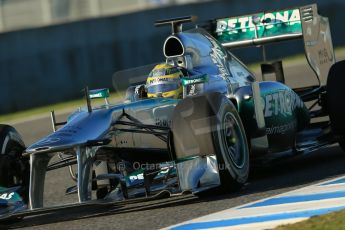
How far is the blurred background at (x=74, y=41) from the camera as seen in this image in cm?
2098

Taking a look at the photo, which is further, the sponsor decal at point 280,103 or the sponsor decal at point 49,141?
the sponsor decal at point 280,103

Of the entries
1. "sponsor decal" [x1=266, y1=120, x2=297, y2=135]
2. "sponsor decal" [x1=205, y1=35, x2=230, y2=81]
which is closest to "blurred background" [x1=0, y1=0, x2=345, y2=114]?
"sponsor decal" [x1=205, y1=35, x2=230, y2=81]

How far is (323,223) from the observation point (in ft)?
21.3

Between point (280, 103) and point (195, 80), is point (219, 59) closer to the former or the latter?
point (280, 103)

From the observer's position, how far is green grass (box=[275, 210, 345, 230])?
6.35 m

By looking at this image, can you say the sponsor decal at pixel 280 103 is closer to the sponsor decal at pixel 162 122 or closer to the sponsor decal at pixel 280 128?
the sponsor decal at pixel 280 128

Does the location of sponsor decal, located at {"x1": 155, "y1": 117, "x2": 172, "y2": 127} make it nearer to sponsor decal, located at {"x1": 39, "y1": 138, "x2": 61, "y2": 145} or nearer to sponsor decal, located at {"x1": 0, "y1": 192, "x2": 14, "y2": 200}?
sponsor decal, located at {"x1": 39, "y1": 138, "x2": 61, "y2": 145}

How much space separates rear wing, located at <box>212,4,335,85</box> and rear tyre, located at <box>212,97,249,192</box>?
280cm

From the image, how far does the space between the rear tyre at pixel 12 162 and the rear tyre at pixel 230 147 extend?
5.65ft

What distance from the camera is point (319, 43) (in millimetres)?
11461

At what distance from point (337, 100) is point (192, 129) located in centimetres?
213

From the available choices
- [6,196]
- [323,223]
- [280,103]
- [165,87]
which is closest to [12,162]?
[6,196]

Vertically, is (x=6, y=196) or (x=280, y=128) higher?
(x=280, y=128)

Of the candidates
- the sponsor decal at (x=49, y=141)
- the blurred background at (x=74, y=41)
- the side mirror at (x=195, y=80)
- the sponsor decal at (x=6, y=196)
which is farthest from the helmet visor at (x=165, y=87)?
the blurred background at (x=74, y=41)
